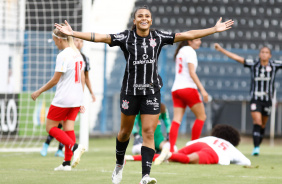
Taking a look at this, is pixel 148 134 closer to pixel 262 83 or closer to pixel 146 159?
pixel 146 159

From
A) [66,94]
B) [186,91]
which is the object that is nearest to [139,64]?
[66,94]

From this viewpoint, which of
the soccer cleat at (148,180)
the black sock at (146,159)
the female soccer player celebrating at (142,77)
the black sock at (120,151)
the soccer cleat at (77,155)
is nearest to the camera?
the soccer cleat at (148,180)

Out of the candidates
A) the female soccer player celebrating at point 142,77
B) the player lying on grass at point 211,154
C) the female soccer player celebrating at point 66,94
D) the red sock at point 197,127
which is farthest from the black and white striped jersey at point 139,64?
the red sock at point 197,127

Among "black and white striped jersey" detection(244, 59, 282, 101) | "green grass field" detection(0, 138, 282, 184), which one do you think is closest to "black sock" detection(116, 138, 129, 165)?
"green grass field" detection(0, 138, 282, 184)

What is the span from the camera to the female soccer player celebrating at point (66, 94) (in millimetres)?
5922

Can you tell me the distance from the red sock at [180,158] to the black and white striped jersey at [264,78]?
2.95 m

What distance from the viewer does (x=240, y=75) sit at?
16.8 meters

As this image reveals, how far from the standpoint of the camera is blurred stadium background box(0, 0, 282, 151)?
10.5m

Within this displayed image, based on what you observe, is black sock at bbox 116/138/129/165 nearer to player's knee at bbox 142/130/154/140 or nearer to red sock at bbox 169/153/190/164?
player's knee at bbox 142/130/154/140

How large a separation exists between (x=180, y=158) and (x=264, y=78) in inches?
123

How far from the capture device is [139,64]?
4570 mm

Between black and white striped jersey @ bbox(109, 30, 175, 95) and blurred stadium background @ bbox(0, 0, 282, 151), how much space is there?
15.2 ft

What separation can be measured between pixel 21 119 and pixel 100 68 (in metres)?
4.08

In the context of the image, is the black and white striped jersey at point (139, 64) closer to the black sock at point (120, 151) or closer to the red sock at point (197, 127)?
the black sock at point (120, 151)
